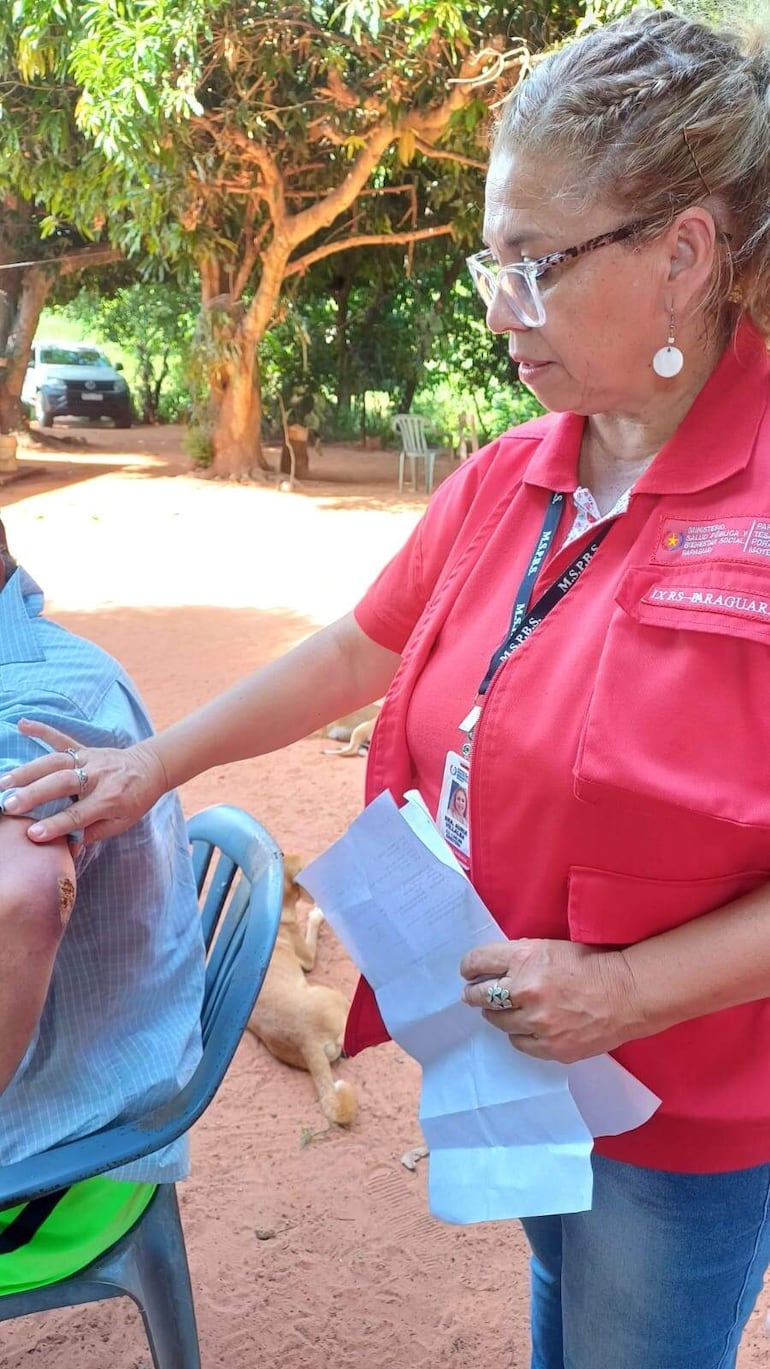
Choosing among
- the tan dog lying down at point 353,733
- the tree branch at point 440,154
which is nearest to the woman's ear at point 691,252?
the tan dog lying down at point 353,733

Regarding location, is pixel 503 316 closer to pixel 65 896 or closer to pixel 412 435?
pixel 65 896

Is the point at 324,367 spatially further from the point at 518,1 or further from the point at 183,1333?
the point at 183,1333

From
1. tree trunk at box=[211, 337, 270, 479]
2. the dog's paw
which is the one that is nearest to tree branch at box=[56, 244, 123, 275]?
tree trunk at box=[211, 337, 270, 479]

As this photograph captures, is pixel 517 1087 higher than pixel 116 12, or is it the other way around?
pixel 116 12

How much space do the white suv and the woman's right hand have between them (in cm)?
2247

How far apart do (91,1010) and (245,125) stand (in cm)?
1243

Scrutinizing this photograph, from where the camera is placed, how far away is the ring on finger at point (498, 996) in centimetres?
116

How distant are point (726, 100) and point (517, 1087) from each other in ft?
3.38

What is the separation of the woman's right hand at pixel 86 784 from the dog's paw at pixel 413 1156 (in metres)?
1.93

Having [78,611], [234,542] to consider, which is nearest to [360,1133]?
[78,611]

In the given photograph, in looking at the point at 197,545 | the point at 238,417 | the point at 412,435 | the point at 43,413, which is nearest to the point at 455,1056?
the point at 197,545

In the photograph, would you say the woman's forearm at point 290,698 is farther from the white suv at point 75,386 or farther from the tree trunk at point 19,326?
the white suv at point 75,386

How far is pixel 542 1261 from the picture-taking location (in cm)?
158

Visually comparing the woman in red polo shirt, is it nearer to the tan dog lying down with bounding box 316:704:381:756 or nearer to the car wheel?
the tan dog lying down with bounding box 316:704:381:756
